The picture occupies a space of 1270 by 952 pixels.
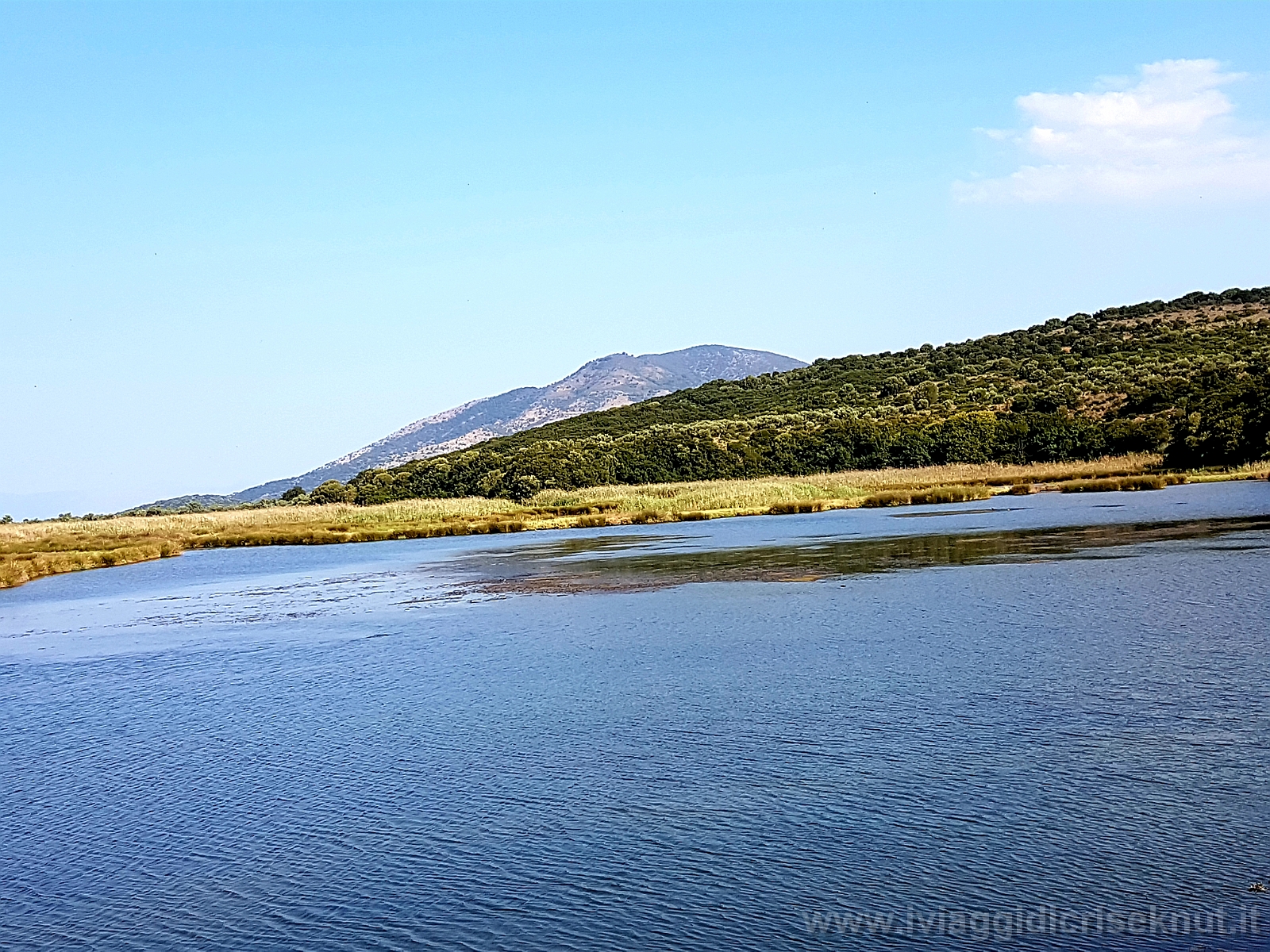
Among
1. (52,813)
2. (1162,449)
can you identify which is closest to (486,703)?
(52,813)

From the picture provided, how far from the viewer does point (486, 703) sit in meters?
16.0

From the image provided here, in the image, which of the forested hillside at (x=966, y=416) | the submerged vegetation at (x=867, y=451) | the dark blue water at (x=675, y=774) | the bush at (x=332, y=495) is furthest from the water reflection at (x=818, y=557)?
the bush at (x=332, y=495)

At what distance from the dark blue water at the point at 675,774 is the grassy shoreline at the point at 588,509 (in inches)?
1318

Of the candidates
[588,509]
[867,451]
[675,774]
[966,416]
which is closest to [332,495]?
[588,509]

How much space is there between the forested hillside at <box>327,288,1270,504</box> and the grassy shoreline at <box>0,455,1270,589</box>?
339 centimetres

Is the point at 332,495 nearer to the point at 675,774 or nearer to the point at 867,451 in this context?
the point at 867,451

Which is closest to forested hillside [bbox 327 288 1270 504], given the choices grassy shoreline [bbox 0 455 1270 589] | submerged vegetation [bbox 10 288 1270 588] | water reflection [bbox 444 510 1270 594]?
submerged vegetation [bbox 10 288 1270 588]

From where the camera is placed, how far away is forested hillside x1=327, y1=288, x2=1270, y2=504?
7069 centimetres

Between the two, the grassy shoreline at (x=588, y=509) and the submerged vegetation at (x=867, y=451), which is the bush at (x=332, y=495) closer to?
the submerged vegetation at (x=867, y=451)

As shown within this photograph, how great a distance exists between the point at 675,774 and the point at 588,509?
173ft

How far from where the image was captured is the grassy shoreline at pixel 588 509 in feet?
189

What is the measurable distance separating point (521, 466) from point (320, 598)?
182ft

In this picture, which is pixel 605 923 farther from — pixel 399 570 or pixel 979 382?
pixel 979 382

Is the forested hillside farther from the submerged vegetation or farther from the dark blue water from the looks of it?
the dark blue water
